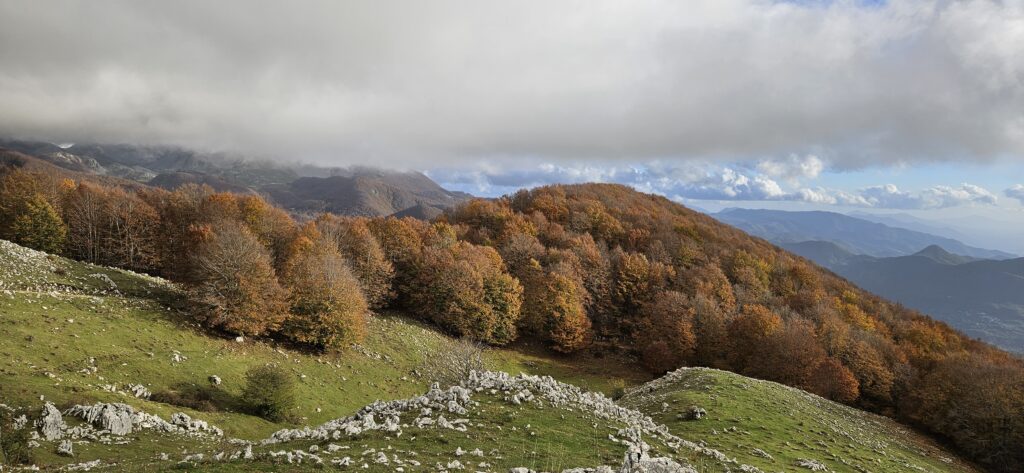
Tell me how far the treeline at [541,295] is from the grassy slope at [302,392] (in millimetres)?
4755

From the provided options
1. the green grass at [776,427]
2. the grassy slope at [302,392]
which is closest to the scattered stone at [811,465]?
the green grass at [776,427]

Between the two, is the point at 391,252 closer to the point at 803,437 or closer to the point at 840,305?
the point at 803,437

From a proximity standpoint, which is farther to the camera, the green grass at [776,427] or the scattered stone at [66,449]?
the green grass at [776,427]

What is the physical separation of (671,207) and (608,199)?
31380 mm

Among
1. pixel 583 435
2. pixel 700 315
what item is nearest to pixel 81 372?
pixel 583 435

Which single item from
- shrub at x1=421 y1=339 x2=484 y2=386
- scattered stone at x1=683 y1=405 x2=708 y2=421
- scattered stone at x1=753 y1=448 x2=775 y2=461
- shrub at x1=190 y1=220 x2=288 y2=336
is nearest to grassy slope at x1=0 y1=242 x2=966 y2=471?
scattered stone at x1=753 y1=448 x2=775 y2=461

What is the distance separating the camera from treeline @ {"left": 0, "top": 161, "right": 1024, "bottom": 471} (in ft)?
169

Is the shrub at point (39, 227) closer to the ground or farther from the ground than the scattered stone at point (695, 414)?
farther from the ground

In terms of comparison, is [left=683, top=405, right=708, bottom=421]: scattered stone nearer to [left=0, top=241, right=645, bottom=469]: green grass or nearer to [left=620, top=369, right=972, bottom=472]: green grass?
[left=620, top=369, right=972, bottom=472]: green grass

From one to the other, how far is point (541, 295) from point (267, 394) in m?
52.8

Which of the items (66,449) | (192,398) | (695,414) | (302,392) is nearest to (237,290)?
(302,392)

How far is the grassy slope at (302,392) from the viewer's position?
19419mm

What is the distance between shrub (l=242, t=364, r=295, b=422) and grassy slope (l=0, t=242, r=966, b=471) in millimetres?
1310

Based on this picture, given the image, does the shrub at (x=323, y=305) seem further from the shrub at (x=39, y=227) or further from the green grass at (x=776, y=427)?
the shrub at (x=39, y=227)
